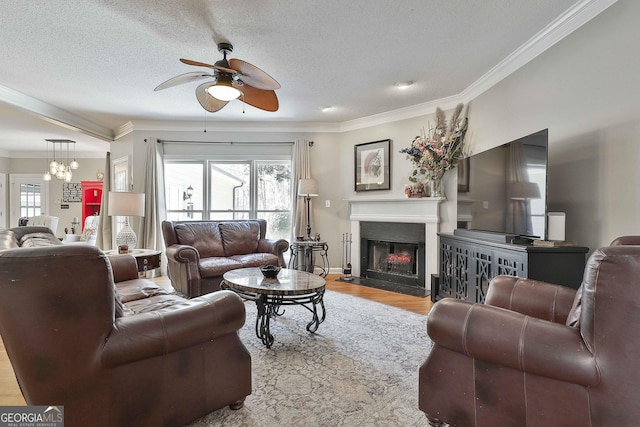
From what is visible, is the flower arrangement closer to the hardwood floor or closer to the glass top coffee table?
the hardwood floor

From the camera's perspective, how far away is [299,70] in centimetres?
324

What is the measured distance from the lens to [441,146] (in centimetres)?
394

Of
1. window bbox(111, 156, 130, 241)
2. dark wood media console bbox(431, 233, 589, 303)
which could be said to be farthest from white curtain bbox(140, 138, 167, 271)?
dark wood media console bbox(431, 233, 589, 303)

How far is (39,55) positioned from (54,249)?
2882mm

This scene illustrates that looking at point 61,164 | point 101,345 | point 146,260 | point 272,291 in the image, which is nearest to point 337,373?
point 272,291

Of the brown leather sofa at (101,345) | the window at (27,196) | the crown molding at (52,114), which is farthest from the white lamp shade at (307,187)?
the window at (27,196)

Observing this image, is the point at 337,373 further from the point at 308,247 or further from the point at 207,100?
the point at 308,247

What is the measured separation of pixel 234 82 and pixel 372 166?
9.22 ft

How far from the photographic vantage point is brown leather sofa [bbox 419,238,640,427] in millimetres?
997

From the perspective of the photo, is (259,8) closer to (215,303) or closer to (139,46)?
(139,46)

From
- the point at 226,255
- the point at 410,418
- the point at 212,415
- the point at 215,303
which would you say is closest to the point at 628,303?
the point at 410,418

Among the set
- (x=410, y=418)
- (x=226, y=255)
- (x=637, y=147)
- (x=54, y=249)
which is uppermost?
(x=637, y=147)

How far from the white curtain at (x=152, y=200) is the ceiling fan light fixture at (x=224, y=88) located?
312 cm

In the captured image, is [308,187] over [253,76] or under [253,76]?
under
